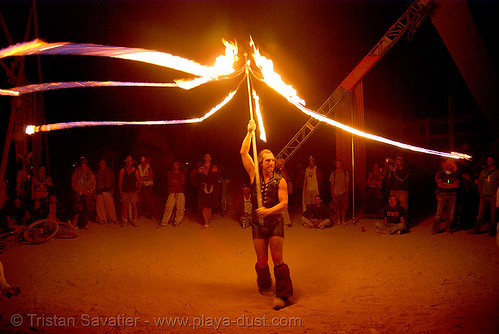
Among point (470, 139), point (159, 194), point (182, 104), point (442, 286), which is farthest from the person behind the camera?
point (182, 104)

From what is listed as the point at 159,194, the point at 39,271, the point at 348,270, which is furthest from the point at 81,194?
the point at 348,270

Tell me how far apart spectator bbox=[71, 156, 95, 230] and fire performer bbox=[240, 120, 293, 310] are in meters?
7.30

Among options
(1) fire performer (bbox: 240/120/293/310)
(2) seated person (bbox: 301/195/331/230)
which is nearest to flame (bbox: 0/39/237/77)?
(1) fire performer (bbox: 240/120/293/310)

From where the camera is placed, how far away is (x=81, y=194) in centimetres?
1088

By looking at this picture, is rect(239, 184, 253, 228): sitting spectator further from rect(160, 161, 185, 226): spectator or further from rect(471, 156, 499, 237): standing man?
rect(471, 156, 499, 237): standing man

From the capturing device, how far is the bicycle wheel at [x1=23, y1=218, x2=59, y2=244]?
29.7 ft

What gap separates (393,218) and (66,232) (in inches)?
337

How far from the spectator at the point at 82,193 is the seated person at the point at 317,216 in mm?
6345

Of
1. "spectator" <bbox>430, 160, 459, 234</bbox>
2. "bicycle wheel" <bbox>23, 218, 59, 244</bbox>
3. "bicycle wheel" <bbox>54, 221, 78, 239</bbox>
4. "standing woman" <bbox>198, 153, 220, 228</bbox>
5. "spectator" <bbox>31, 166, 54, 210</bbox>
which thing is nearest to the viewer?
"bicycle wheel" <bbox>23, 218, 59, 244</bbox>

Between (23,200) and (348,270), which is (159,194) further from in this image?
(348,270)

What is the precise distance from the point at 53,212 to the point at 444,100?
14909 mm

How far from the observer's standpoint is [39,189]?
34.5ft

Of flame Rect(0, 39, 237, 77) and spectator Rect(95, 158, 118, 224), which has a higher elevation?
flame Rect(0, 39, 237, 77)

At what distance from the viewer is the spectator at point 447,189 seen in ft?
30.7
